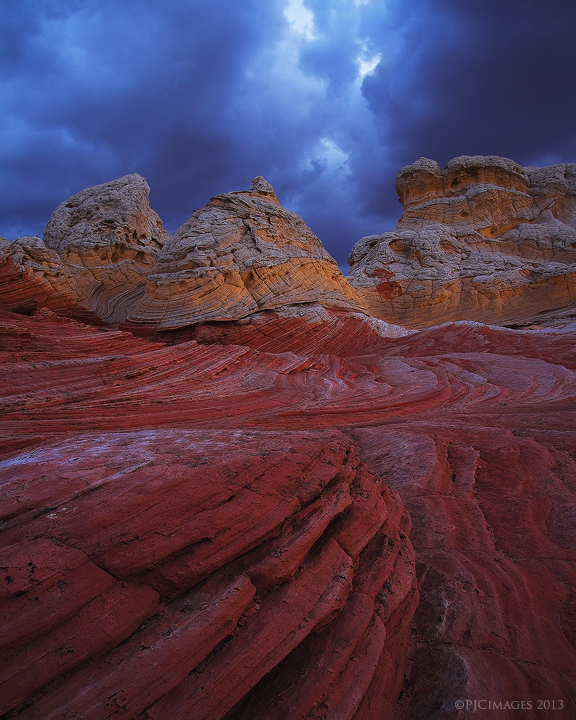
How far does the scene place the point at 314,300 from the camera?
16.0m

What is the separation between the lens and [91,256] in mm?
18062

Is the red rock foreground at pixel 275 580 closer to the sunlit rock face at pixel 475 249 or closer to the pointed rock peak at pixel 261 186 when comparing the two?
the pointed rock peak at pixel 261 186

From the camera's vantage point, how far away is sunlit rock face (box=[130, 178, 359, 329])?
557 inches

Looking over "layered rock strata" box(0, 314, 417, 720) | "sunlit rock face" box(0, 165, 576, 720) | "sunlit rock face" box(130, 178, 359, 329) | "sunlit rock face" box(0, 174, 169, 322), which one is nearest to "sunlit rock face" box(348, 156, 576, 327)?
"sunlit rock face" box(130, 178, 359, 329)

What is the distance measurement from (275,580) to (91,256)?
1949 centimetres

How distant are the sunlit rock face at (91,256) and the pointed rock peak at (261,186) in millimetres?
6375

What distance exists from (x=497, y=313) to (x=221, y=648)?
24151mm

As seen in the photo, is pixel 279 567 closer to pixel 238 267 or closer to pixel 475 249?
pixel 238 267

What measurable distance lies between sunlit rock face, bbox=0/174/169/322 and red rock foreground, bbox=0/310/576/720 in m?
13.0

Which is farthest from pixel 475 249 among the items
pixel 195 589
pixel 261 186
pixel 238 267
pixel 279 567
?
pixel 195 589

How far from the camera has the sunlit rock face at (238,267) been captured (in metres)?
14.1

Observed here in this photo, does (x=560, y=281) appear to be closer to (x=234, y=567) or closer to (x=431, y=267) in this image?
(x=431, y=267)

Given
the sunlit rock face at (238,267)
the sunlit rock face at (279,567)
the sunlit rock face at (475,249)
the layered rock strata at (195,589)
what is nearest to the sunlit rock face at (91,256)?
the sunlit rock face at (238,267)

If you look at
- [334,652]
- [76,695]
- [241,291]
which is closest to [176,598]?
[76,695]
